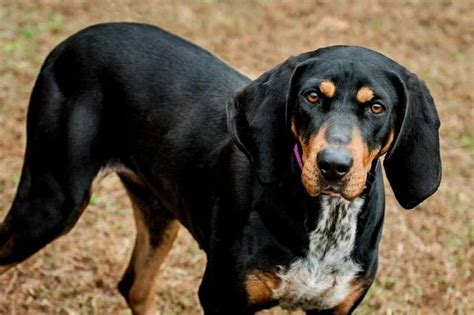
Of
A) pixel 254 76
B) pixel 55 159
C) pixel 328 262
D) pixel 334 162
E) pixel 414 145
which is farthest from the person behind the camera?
pixel 254 76

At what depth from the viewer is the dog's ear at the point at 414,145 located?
405cm

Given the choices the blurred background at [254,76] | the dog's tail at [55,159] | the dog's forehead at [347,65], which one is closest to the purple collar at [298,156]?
the dog's forehead at [347,65]

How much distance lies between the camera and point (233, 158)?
14.7 ft

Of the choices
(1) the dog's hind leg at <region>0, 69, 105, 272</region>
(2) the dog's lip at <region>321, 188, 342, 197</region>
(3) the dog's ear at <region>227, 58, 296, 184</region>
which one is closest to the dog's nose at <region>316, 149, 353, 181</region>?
(2) the dog's lip at <region>321, 188, 342, 197</region>

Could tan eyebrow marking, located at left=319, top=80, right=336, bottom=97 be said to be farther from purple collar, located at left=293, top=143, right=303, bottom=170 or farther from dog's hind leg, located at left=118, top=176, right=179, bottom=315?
dog's hind leg, located at left=118, top=176, right=179, bottom=315

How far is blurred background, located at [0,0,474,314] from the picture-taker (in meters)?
6.09

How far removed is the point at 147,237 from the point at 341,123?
1.92m

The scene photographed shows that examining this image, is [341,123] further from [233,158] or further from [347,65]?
[233,158]

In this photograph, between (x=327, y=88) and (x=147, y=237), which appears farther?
(x=147, y=237)

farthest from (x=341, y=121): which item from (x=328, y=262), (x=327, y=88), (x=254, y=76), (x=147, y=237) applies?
(x=254, y=76)

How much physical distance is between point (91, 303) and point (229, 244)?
191 centimetres

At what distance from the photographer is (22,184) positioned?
5023 mm

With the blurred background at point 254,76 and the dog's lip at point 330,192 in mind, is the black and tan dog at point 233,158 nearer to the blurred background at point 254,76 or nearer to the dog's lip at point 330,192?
the dog's lip at point 330,192

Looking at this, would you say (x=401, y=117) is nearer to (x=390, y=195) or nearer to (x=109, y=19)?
(x=390, y=195)
